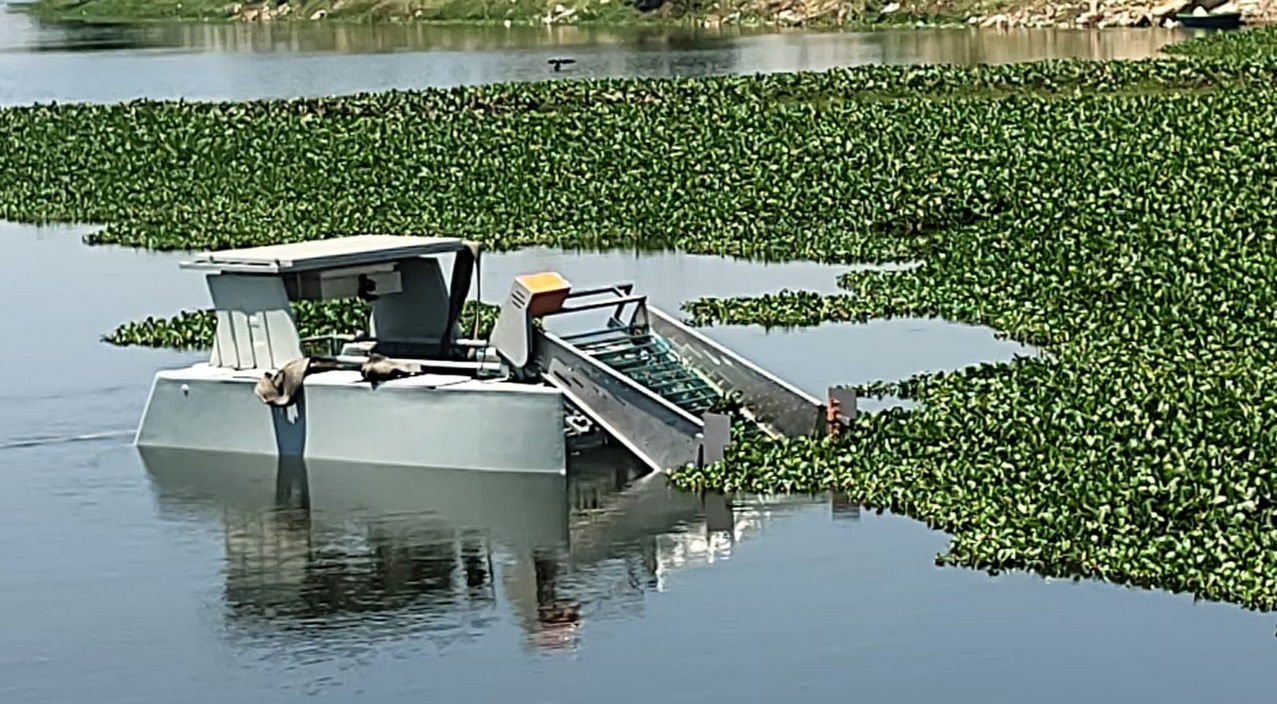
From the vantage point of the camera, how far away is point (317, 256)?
24.0 m

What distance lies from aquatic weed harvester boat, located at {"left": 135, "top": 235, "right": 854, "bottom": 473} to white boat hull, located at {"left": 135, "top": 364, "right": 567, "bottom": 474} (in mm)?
14

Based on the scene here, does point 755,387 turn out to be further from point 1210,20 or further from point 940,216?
point 1210,20

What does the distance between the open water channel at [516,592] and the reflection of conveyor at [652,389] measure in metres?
0.50

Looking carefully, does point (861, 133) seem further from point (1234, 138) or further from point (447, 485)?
point (447, 485)

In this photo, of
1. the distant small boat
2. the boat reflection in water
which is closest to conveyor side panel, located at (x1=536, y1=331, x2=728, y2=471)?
the boat reflection in water

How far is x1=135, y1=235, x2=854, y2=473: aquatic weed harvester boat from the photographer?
888 inches

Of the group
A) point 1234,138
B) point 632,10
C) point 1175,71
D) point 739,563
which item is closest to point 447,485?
point 739,563

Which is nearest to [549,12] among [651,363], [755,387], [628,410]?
[651,363]

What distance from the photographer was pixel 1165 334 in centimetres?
2622

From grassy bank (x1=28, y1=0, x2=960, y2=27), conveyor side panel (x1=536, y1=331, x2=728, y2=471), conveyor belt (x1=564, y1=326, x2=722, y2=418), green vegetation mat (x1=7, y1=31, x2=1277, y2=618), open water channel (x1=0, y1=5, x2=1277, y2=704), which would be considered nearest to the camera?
open water channel (x1=0, y1=5, x2=1277, y2=704)

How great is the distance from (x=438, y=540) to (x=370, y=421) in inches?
95.8

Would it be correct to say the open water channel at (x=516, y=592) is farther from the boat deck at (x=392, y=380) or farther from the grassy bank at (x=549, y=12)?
the grassy bank at (x=549, y=12)

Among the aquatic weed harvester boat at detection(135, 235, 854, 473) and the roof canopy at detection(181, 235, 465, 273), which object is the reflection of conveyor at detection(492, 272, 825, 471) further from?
the roof canopy at detection(181, 235, 465, 273)

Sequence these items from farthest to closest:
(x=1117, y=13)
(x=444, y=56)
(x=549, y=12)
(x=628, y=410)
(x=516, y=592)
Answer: (x=549, y=12), (x=1117, y=13), (x=444, y=56), (x=628, y=410), (x=516, y=592)
